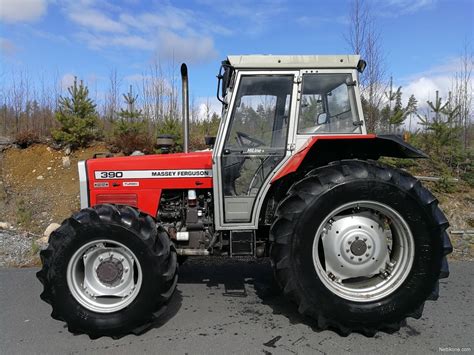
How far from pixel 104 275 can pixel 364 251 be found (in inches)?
92.1

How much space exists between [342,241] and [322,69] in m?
1.63

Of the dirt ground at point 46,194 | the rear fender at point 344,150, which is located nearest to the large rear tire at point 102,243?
the rear fender at point 344,150

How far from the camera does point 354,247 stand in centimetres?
342

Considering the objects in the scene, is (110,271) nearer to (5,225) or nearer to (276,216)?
(276,216)

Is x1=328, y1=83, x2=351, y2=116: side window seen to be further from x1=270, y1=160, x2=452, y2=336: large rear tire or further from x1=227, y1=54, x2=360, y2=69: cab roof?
x1=270, y1=160, x2=452, y2=336: large rear tire

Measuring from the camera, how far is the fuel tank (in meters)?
3.91

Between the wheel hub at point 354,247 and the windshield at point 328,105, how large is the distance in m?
0.91

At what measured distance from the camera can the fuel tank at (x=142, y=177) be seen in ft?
12.8

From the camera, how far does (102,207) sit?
10.9ft

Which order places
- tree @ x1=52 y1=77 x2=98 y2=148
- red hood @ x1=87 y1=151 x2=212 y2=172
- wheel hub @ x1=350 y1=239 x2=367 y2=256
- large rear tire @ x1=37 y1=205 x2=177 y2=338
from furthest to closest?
1. tree @ x1=52 y1=77 x2=98 y2=148
2. red hood @ x1=87 y1=151 x2=212 y2=172
3. wheel hub @ x1=350 y1=239 x2=367 y2=256
4. large rear tire @ x1=37 y1=205 x2=177 y2=338

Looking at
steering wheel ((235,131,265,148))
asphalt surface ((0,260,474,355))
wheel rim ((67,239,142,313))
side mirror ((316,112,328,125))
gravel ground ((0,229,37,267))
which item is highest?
side mirror ((316,112,328,125))

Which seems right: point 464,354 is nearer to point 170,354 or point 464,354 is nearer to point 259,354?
point 259,354

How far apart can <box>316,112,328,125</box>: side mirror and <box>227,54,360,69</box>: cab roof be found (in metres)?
0.47

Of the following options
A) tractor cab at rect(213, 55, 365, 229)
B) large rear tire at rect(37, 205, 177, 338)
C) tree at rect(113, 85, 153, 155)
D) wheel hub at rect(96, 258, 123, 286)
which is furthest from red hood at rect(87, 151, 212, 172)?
tree at rect(113, 85, 153, 155)
